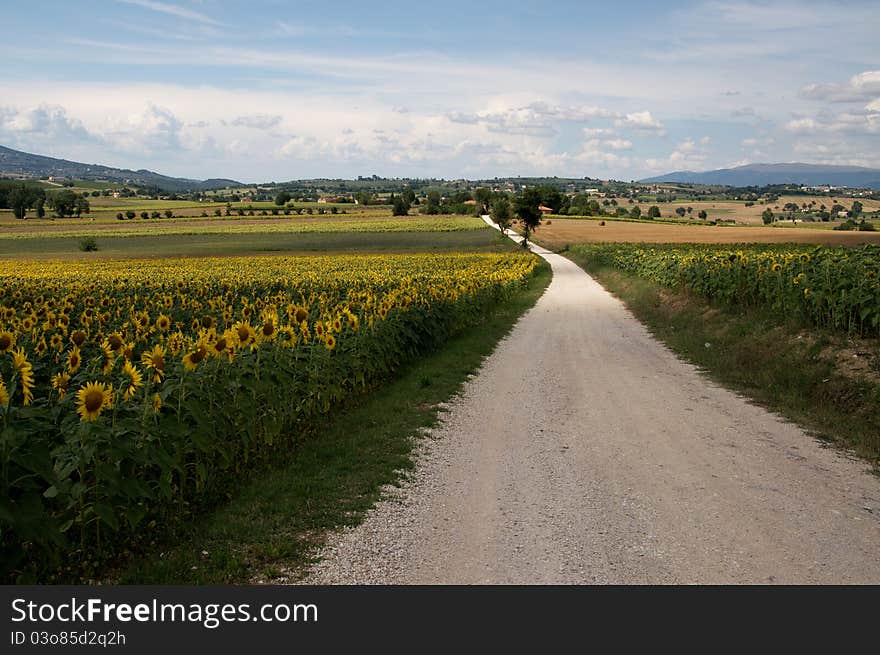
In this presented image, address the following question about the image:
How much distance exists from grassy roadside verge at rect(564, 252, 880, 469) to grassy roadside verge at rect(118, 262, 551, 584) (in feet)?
17.0

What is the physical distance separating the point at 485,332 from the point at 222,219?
11780 centimetres

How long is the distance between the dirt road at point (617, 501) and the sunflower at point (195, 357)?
2002mm

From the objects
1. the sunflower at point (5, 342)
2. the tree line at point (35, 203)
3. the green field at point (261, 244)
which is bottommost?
the green field at point (261, 244)

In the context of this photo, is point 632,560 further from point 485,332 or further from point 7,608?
point 485,332

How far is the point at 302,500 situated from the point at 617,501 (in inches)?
116

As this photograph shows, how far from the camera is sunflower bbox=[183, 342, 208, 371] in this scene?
6.24 metres

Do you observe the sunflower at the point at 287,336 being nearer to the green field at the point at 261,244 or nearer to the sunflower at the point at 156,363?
the sunflower at the point at 156,363

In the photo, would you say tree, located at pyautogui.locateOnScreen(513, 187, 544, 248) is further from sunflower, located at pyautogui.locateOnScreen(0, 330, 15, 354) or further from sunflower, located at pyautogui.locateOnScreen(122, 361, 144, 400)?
sunflower, located at pyautogui.locateOnScreen(0, 330, 15, 354)

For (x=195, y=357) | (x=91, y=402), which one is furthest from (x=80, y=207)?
(x=91, y=402)

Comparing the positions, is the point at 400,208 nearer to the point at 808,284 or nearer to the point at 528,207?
the point at 528,207

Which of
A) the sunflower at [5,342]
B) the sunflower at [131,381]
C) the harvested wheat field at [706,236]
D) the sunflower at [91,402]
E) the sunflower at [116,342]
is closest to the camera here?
the sunflower at [91,402]

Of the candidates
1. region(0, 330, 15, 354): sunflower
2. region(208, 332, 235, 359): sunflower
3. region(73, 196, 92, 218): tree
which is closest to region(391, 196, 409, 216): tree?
region(73, 196, 92, 218): tree

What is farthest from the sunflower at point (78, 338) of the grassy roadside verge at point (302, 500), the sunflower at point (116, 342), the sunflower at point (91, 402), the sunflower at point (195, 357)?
the sunflower at point (91, 402)

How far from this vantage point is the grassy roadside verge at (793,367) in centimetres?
967
